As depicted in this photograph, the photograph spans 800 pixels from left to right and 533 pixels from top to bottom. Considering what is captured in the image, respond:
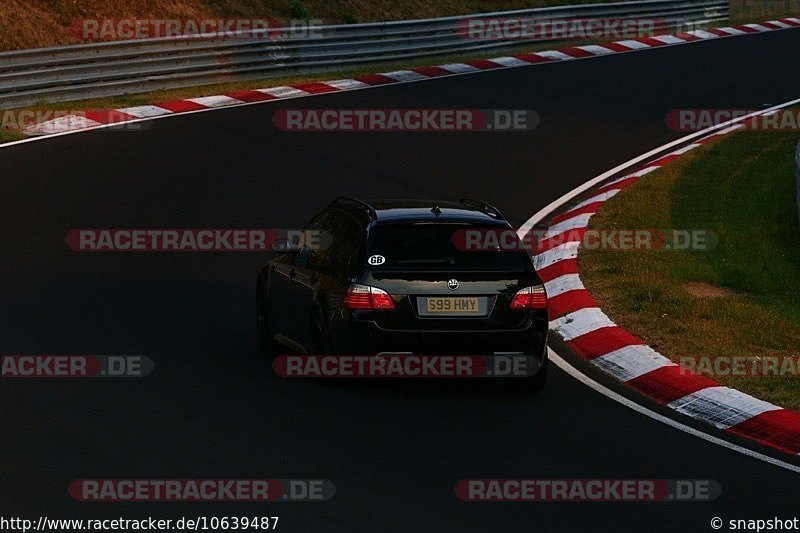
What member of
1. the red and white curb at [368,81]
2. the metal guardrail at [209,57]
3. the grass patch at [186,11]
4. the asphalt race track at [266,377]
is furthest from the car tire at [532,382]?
the grass patch at [186,11]

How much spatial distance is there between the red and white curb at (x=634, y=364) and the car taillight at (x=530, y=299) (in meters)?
1.11

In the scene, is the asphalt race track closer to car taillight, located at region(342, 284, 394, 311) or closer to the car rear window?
car taillight, located at region(342, 284, 394, 311)

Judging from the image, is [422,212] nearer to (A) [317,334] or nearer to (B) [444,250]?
(B) [444,250]

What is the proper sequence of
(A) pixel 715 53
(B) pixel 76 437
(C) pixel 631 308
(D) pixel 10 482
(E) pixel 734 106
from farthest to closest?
(A) pixel 715 53 → (E) pixel 734 106 → (C) pixel 631 308 → (B) pixel 76 437 → (D) pixel 10 482

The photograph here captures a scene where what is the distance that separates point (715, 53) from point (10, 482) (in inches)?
1019

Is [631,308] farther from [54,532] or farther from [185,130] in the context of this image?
[185,130]

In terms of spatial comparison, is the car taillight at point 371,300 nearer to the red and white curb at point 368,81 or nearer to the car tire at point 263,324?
the car tire at point 263,324

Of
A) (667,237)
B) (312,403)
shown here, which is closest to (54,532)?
(312,403)

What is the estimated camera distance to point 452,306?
36.7 feet

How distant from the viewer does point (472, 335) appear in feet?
36.7

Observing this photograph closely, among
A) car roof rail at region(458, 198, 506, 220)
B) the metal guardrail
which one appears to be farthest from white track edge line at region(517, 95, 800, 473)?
the metal guardrail

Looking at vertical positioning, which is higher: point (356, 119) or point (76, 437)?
point (356, 119)

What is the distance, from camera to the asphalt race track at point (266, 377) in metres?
8.66

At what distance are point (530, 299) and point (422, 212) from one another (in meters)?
1.17
